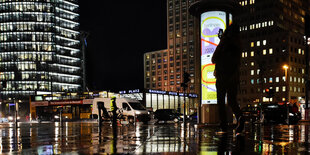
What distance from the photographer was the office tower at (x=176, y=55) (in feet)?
405

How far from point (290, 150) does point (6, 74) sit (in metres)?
116

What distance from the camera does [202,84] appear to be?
17188 millimetres

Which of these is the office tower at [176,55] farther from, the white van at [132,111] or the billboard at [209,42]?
the billboard at [209,42]

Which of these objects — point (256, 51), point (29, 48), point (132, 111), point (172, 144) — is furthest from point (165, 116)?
point (29, 48)

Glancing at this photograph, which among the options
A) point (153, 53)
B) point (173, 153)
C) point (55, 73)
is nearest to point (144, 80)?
point (153, 53)

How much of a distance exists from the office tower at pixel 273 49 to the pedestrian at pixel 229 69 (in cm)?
8961

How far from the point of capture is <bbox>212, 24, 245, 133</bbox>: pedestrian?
22.6ft

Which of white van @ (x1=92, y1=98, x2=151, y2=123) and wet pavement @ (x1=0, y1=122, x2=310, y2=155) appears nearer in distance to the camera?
wet pavement @ (x1=0, y1=122, x2=310, y2=155)

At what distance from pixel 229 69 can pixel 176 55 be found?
121m

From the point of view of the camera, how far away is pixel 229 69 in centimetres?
695

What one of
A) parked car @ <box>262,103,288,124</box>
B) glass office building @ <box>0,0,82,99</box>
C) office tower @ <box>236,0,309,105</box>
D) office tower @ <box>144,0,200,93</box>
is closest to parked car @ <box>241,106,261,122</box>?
parked car @ <box>262,103,288,124</box>

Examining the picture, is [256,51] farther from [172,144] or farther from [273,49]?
[172,144]

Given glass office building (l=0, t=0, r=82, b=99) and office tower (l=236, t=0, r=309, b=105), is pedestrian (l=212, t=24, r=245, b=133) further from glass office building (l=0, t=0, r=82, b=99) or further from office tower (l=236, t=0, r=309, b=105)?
glass office building (l=0, t=0, r=82, b=99)

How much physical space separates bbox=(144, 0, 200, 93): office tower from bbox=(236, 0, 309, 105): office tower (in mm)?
20881
